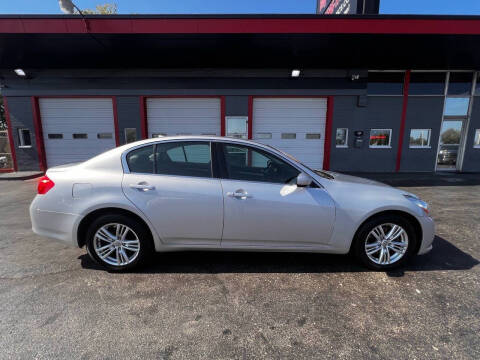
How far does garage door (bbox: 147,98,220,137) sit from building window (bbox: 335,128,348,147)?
15.8 feet

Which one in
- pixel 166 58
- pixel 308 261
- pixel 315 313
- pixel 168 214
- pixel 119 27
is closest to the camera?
pixel 315 313

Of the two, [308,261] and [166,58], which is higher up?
[166,58]

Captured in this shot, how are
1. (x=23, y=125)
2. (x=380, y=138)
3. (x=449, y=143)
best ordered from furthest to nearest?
(x=449, y=143) → (x=380, y=138) → (x=23, y=125)

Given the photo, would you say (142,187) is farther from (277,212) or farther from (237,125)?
(237,125)

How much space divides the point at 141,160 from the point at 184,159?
0.51 metres

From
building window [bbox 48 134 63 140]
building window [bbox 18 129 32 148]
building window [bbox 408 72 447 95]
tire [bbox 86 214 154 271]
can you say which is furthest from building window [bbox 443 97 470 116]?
building window [bbox 18 129 32 148]

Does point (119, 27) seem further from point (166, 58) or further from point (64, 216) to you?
point (64, 216)

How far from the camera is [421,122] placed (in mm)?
9836

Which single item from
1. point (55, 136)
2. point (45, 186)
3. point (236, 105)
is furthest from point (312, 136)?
point (55, 136)

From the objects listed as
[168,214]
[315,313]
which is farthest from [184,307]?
[315,313]

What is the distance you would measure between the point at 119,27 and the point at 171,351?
26.4 ft

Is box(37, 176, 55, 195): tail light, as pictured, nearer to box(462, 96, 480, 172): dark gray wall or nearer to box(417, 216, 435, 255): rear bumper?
box(417, 216, 435, 255): rear bumper

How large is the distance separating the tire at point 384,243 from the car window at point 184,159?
78.2 inches

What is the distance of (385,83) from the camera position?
31.7 ft
